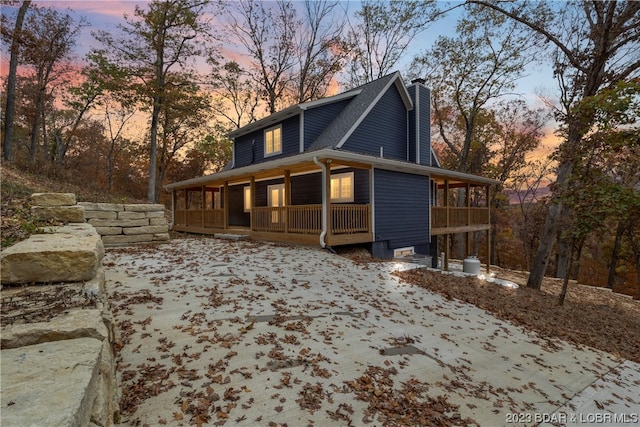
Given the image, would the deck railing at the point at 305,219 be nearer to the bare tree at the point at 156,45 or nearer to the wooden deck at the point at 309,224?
the wooden deck at the point at 309,224

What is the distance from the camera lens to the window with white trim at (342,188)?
1288cm

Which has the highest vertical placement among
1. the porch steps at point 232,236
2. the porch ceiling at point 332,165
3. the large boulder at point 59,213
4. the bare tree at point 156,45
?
the bare tree at point 156,45

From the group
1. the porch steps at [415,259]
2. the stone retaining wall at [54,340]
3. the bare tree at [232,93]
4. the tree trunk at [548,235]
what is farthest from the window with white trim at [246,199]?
the stone retaining wall at [54,340]

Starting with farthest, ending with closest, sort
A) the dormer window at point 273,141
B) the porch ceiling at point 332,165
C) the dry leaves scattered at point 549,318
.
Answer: the dormer window at point 273,141 → the porch ceiling at point 332,165 → the dry leaves scattered at point 549,318

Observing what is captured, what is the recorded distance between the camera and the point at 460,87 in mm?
21797

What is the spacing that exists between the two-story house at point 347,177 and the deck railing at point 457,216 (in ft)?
0.17

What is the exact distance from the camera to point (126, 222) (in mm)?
9695

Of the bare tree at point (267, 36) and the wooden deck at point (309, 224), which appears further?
the bare tree at point (267, 36)

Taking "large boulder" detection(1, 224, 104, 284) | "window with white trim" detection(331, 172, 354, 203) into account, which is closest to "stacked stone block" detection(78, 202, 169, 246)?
"window with white trim" detection(331, 172, 354, 203)

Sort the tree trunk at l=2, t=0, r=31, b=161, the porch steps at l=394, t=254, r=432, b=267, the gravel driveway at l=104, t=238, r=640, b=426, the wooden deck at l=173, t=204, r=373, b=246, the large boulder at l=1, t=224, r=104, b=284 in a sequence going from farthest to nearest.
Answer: the tree trunk at l=2, t=0, r=31, b=161 → the porch steps at l=394, t=254, r=432, b=267 → the wooden deck at l=173, t=204, r=373, b=246 → the gravel driveway at l=104, t=238, r=640, b=426 → the large boulder at l=1, t=224, r=104, b=284

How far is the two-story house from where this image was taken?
10867mm

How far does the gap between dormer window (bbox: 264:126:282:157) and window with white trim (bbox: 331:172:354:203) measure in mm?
3389

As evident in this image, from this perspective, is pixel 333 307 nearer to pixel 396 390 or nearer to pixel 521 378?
pixel 396 390

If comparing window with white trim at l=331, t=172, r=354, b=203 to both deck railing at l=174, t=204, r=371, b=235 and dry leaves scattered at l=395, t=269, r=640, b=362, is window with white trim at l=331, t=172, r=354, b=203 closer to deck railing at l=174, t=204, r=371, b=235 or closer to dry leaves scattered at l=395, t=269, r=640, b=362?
deck railing at l=174, t=204, r=371, b=235
